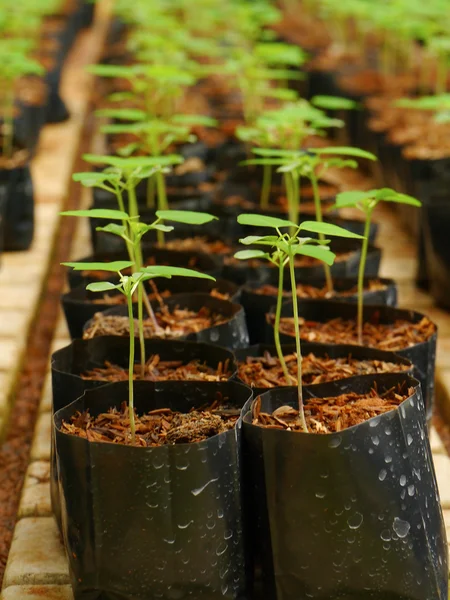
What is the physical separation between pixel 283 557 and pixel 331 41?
21.2ft

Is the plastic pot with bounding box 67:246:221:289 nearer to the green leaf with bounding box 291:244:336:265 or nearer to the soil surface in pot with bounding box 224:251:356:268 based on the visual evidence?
the soil surface in pot with bounding box 224:251:356:268

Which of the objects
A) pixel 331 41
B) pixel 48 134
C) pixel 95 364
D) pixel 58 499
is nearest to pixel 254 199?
pixel 95 364

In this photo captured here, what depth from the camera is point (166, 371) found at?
6.56ft

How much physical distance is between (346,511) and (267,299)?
911mm

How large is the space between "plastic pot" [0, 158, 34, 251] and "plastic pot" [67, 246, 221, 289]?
112 centimetres

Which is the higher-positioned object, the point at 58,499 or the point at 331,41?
the point at 331,41

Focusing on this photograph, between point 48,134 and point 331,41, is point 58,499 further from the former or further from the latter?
point 331,41

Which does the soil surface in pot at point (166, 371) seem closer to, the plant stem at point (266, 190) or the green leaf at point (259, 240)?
the green leaf at point (259, 240)

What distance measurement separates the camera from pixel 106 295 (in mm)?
2510

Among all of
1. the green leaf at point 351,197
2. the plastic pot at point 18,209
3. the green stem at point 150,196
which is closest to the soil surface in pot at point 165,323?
the green leaf at point 351,197

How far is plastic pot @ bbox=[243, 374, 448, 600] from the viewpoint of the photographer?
5.16 ft

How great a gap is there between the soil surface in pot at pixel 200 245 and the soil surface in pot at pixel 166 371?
2.77ft

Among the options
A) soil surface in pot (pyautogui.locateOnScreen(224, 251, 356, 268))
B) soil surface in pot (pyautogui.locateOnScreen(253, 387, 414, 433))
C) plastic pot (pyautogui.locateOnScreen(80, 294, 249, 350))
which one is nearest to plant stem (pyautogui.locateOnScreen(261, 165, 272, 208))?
soil surface in pot (pyautogui.locateOnScreen(224, 251, 356, 268))

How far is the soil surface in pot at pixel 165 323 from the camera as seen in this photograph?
7.20ft
